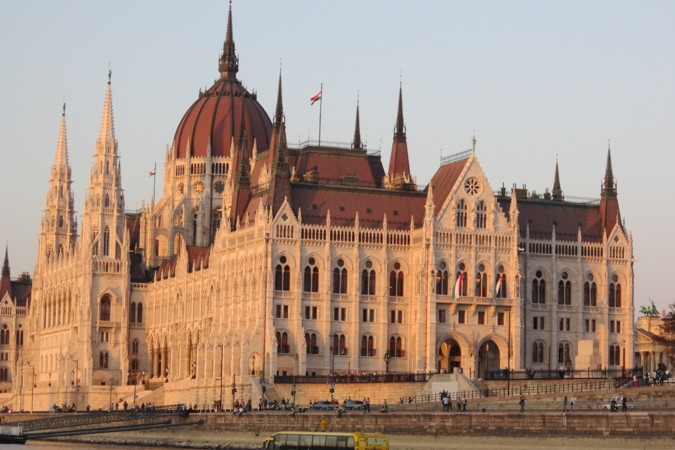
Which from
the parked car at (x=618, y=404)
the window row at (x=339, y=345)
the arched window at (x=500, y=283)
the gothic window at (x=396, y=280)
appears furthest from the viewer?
the arched window at (x=500, y=283)

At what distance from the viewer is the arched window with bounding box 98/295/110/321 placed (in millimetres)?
190137

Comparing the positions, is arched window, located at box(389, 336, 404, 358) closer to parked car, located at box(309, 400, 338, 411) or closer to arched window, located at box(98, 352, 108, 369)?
parked car, located at box(309, 400, 338, 411)

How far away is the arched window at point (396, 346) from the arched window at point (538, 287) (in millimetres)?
13344

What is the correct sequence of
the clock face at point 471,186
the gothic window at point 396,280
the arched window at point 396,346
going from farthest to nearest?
1. the clock face at point 471,186
2. the gothic window at point 396,280
3. the arched window at point 396,346

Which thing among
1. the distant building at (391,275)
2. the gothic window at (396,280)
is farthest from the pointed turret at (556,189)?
the gothic window at (396,280)

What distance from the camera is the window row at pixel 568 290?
546 ft

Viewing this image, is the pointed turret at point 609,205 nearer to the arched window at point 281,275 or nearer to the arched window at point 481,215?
the arched window at point 481,215

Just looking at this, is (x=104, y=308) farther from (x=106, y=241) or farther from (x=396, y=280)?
A: (x=396, y=280)

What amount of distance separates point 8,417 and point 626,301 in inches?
2223

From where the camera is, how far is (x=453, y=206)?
16088 cm

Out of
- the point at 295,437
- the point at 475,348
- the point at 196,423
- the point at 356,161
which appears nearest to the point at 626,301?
A: the point at 475,348

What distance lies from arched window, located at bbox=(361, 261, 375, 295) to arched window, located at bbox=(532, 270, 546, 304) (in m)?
15.5

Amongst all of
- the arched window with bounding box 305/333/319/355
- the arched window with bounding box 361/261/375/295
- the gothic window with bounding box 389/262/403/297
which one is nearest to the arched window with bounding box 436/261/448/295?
the gothic window with bounding box 389/262/403/297

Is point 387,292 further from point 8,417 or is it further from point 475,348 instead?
point 8,417
